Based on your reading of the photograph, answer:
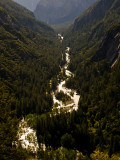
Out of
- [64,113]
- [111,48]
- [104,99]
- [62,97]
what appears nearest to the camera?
[64,113]

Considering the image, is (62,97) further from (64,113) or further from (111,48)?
(111,48)

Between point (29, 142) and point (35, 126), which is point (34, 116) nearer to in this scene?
point (35, 126)

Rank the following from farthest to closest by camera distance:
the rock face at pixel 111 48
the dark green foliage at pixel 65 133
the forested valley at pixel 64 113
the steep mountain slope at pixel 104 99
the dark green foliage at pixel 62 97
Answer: the rock face at pixel 111 48, the dark green foliage at pixel 62 97, the dark green foliage at pixel 65 133, the steep mountain slope at pixel 104 99, the forested valley at pixel 64 113

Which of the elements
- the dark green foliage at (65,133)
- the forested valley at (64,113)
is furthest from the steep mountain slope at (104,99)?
the dark green foliage at (65,133)

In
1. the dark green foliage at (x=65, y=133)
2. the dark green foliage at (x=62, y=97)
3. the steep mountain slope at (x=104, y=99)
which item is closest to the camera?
the steep mountain slope at (x=104, y=99)

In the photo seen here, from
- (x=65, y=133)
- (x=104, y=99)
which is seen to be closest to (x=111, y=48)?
(x=104, y=99)

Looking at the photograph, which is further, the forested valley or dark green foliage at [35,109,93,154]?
dark green foliage at [35,109,93,154]

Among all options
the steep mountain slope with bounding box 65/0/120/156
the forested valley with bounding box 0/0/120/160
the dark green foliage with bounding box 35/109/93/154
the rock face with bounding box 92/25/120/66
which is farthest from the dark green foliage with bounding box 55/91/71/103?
the rock face with bounding box 92/25/120/66

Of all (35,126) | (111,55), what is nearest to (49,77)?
(111,55)

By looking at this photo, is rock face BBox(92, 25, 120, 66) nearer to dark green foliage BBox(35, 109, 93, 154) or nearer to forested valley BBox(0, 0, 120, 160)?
forested valley BBox(0, 0, 120, 160)

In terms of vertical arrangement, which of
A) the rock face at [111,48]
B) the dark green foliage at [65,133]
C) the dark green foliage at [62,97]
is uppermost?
the rock face at [111,48]

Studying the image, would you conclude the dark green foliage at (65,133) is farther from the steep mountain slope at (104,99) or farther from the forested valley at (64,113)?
the steep mountain slope at (104,99)

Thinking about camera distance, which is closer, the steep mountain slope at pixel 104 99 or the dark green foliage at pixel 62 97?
the steep mountain slope at pixel 104 99
